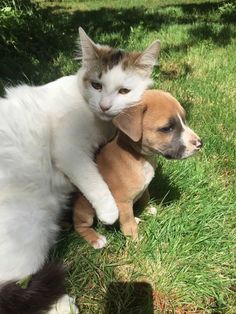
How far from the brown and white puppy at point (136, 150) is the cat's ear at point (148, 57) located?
34 cm

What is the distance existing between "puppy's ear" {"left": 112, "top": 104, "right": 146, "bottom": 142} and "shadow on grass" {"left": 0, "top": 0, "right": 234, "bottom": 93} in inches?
105

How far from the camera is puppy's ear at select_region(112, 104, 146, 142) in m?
2.58

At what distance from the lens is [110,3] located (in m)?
12.9

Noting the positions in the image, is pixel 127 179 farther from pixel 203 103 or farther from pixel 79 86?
pixel 203 103

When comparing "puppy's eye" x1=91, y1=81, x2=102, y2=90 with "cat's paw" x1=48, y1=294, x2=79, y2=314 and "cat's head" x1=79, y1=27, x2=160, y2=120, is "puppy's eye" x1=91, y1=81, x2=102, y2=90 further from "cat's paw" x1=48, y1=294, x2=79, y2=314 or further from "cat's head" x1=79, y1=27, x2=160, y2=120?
"cat's paw" x1=48, y1=294, x2=79, y2=314

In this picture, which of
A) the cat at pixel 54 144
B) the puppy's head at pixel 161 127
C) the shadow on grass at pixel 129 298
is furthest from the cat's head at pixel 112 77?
the shadow on grass at pixel 129 298

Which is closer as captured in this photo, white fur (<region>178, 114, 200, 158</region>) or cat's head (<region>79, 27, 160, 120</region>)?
white fur (<region>178, 114, 200, 158</region>)

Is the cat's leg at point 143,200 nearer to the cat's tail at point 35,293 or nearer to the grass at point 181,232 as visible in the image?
the grass at point 181,232

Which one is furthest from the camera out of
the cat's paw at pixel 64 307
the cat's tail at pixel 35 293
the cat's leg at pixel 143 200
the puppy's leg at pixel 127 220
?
the cat's leg at pixel 143 200

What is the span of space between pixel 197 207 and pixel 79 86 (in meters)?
1.08

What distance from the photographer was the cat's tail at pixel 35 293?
2190 mm

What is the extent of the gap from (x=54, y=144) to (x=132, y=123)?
1.66ft

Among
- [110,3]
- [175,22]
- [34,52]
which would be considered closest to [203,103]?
[34,52]

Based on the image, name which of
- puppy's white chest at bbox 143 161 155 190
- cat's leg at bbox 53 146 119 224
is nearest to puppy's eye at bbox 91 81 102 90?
cat's leg at bbox 53 146 119 224
